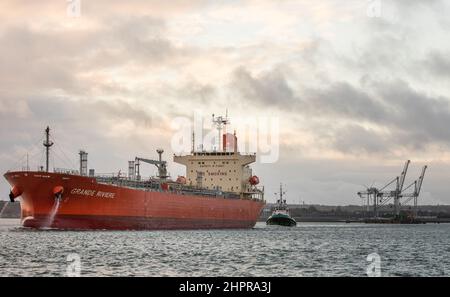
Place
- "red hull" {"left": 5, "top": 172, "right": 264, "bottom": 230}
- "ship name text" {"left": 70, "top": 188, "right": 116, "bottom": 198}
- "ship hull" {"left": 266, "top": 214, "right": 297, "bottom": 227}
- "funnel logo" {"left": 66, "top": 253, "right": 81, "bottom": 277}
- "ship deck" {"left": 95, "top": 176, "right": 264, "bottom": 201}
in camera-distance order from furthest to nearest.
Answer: "ship hull" {"left": 266, "top": 214, "right": 297, "bottom": 227} < "ship deck" {"left": 95, "top": 176, "right": 264, "bottom": 201} < "ship name text" {"left": 70, "top": 188, "right": 116, "bottom": 198} < "red hull" {"left": 5, "top": 172, "right": 264, "bottom": 230} < "funnel logo" {"left": 66, "top": 253, "right": 81, "bottom": 277}

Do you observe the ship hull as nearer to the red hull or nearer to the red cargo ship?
the red cargo ship

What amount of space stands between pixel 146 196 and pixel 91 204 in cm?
686

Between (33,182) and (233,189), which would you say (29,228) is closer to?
(33,182)

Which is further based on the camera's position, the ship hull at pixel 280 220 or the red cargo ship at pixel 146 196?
the ship hull at pixel 280 220

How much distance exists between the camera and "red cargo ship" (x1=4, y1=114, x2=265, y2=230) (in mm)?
53312

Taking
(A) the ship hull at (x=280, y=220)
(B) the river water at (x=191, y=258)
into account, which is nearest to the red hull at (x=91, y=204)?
(B) the river water at (x=191, y=258)

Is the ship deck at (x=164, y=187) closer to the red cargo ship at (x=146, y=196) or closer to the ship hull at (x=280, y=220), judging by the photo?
the red cargo ship at (x=146, y=196)

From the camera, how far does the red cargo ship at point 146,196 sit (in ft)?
175

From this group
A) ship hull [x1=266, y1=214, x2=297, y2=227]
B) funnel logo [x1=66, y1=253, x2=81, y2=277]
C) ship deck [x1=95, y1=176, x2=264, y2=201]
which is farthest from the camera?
ship hull [x1=266, y1=214, x2=297, y2=227]

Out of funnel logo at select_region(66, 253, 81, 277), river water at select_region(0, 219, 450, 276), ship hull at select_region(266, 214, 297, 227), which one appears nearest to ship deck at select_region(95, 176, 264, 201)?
river water at select_region(0, 219, 450, 276)

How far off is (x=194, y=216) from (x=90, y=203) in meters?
17.6

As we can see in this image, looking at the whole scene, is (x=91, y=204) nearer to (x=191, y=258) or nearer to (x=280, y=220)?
(x=191, y=258)

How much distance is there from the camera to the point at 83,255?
118ft

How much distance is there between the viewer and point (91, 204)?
2153 inches
